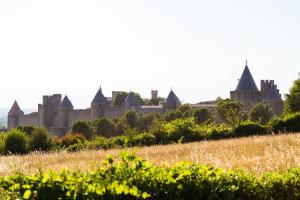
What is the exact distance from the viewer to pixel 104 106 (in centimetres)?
9088

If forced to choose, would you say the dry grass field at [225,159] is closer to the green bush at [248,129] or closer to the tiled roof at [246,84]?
the green bush at [248,129]

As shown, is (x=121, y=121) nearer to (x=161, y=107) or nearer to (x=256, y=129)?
(x=161, y=107)

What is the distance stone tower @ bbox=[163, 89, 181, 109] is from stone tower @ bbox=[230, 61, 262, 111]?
43.5 ft

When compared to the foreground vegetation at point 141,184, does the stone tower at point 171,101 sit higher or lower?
higher

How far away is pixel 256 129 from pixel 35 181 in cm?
2487

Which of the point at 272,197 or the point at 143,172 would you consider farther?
the point at 272,197

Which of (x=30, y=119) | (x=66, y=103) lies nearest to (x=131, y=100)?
(x=66, y=103)

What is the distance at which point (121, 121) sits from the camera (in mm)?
69188

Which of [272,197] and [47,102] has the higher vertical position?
[47,102]

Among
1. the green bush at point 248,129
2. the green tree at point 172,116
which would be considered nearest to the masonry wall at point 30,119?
the green tree at point 172,116

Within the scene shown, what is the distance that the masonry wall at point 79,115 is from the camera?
93.1 meters

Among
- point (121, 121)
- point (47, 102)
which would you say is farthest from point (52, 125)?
point (121, 121)

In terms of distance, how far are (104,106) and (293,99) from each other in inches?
1846

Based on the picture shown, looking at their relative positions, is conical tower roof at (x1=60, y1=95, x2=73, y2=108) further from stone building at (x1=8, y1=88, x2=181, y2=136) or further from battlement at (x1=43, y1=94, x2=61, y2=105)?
battlement at (x1=43, y1=94, x2=61, y2=105)
